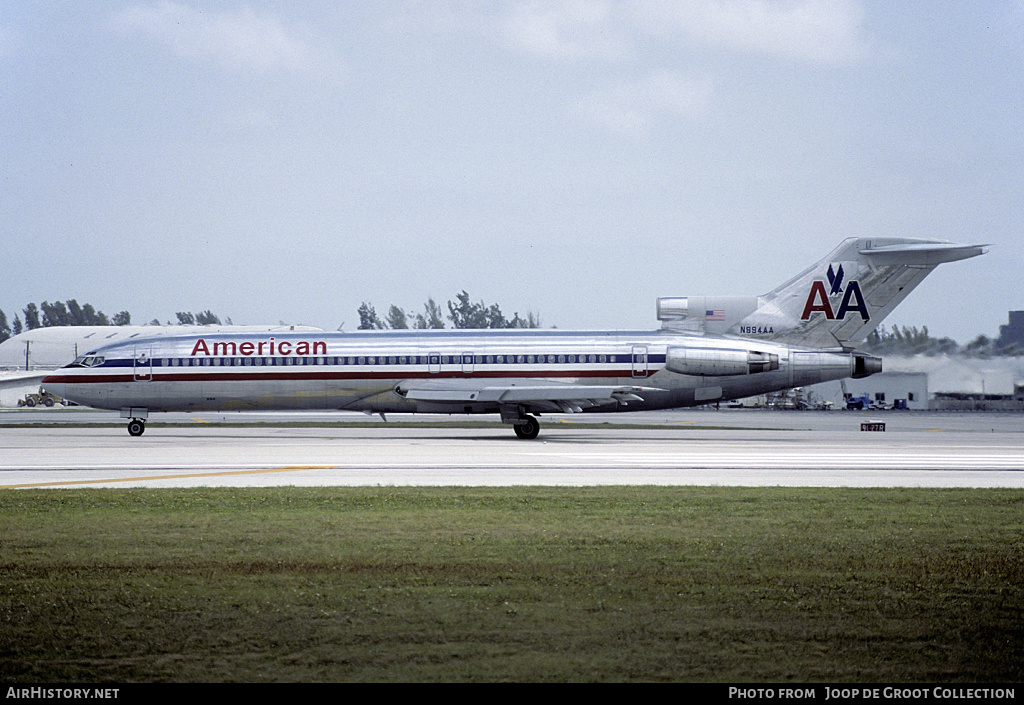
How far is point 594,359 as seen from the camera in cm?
3784

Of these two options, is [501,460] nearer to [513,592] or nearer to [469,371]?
[469,371]

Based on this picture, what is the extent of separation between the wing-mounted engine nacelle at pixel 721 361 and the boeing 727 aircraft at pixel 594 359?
0.04 meters

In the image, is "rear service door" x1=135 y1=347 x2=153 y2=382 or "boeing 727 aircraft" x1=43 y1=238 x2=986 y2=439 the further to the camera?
"rear service door" x1=135 y1=347 x2=153 y2=382

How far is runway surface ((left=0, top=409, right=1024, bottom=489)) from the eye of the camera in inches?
789

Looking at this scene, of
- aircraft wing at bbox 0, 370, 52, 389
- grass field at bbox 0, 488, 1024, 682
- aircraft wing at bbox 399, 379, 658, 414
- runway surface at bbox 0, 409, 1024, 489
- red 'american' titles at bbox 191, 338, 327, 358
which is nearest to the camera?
grass field at bbox 0, 488, 1024, 682

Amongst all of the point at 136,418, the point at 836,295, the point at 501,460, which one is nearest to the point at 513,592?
the point at 501,460

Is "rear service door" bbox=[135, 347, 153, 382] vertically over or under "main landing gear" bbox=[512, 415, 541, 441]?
over

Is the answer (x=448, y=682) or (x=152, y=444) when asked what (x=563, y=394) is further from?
(x=448, y=682)

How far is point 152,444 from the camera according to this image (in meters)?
32.7

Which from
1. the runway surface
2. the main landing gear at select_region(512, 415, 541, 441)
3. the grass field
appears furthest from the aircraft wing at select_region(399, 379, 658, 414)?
the grass field

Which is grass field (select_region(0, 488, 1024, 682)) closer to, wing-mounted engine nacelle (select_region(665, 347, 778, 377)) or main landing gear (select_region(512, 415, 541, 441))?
main landing gear (select_region(512, 415, 541, 441))

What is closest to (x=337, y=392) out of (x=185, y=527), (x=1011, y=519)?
(x=185, y=527)

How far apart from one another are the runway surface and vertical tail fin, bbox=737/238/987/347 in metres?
4.11
